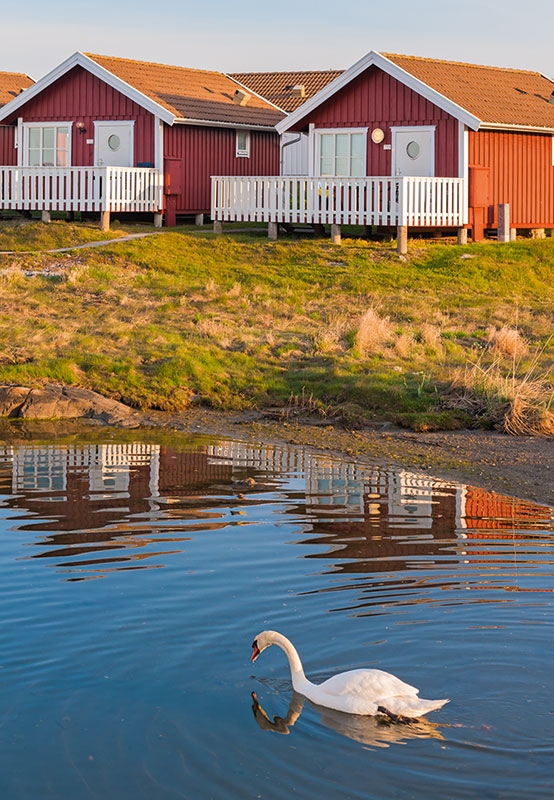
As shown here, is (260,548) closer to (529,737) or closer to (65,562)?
(65,562)

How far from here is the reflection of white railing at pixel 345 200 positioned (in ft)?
102

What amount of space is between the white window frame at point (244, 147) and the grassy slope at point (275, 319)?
736cm

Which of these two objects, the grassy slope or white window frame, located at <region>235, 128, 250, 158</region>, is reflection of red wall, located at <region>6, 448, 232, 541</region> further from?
white window frame, located at <region>235, 128, 250, 158</region>

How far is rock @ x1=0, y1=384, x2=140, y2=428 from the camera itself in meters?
18.5

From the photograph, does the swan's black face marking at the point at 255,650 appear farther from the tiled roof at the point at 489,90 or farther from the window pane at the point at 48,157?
the window pane at the point at 48,157

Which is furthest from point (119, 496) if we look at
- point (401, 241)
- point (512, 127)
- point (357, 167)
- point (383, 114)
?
point (512, 127)

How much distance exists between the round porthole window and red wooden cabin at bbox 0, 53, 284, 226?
0.03m

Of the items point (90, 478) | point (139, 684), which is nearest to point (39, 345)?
point (90, 478)

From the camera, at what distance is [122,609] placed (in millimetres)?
9883

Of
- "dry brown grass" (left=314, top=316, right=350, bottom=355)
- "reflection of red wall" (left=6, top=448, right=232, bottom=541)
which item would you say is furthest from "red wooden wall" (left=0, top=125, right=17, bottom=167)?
"reflection of red wall" (left=6, top=448, right=232, bottom=541)

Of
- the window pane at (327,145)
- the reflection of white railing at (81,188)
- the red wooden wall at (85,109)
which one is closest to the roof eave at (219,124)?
the red wooden wall at (85,109)

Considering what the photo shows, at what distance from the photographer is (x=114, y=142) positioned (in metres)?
36.8

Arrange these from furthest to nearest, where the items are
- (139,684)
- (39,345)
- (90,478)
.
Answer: (39,345)
(90,478)
(139,684)

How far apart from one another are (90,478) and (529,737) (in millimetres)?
8366
